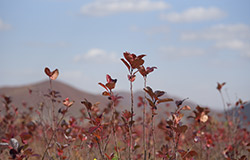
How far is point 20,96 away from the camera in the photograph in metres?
14.0

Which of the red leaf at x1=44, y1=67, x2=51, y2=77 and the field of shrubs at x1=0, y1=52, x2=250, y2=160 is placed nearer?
the field of shrubs at x1=0, y1=52, x2=250, y2=160

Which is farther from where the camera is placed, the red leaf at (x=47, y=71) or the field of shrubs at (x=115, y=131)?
the red leaf at (x=47, y=71)

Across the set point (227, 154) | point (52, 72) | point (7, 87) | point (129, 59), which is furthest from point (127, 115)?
→ point (7, 87)

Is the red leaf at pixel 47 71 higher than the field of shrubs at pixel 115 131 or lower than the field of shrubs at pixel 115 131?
higher

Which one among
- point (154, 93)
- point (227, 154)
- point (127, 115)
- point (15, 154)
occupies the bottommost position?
point (227, 154)

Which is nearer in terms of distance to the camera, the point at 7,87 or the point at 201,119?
the point at 201,119

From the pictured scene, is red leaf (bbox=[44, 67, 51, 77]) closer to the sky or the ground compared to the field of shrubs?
closer to the sky

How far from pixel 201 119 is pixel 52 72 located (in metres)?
1.42

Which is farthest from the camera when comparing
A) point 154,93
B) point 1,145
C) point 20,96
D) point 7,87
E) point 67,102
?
point 7,87

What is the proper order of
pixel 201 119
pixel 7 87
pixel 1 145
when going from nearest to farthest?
pixel 1 145 < pixel 201 119 < pixel 7 87

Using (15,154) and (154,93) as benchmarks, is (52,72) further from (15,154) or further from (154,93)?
(154,93)

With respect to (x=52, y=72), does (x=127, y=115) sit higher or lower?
lower

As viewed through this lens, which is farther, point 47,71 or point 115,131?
point 115,131

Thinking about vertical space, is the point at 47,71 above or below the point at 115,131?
above
